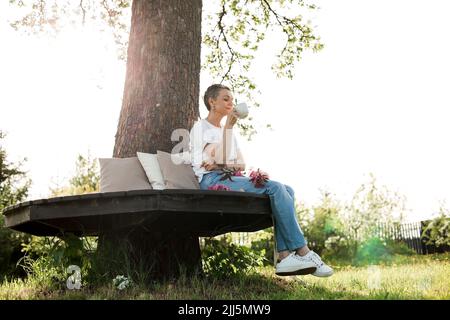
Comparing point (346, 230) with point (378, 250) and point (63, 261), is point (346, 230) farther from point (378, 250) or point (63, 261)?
point (63, 261)

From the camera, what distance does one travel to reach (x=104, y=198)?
4.30 m

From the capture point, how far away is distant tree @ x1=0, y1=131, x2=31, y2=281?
938cm

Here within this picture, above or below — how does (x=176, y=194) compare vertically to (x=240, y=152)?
below

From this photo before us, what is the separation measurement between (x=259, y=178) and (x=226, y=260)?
1.21 metres

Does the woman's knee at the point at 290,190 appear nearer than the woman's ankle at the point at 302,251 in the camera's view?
No

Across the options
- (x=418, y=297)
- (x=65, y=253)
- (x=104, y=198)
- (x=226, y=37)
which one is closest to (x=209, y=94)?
(x=104, y=198)

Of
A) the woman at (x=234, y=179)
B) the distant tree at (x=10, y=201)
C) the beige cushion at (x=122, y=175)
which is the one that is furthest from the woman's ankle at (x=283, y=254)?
the distant tree at (x=10, y=201)

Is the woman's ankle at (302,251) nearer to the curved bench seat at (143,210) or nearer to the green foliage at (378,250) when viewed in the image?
the curved bench seat at (143,210)

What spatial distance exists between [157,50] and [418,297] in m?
3.75

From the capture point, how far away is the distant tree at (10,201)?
30.8 ft

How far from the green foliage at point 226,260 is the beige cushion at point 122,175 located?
1.01 m

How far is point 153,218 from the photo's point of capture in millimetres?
4582

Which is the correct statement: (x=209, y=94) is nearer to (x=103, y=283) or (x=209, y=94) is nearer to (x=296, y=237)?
(x=296, y=237)

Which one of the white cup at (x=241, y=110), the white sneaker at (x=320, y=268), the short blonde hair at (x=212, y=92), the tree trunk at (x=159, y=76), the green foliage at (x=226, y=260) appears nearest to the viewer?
the white sneaker at (x=320, y=268)
